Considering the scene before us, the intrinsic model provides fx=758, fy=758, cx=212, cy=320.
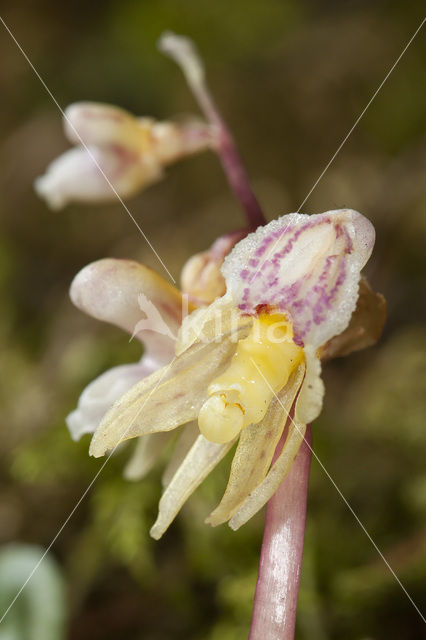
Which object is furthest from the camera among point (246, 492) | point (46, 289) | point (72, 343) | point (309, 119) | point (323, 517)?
point (309, 119)

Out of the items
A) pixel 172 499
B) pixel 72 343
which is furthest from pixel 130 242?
pixel 172 499

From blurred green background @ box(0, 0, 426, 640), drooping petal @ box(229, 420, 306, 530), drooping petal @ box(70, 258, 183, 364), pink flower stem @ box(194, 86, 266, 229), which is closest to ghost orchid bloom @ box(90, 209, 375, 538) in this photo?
drooping petal @ box(229, 420, 306, 530)

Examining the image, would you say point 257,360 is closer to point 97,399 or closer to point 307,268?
point 307,268

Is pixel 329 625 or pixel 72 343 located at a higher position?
pixel 72 343

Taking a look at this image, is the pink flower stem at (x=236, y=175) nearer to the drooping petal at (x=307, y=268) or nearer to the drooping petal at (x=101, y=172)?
the drooping petal at (x=101, y=172)

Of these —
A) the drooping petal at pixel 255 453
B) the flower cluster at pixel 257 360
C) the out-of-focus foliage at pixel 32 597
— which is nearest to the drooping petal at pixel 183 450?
the flower cluster at pixel 257 360

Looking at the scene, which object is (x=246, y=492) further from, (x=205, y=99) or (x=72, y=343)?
(x=72, y=343)

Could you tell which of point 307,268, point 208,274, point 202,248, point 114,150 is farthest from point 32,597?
point 202,248

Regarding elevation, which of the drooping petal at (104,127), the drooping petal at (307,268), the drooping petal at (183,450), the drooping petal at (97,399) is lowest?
the drooping petal at (183,450)
